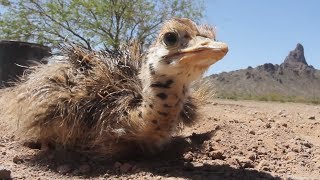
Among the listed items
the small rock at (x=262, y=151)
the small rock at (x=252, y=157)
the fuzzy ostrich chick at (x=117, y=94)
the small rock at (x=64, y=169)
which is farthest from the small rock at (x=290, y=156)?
the small rock at (x=64, y=169)

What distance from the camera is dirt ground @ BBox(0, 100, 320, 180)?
4035 mm

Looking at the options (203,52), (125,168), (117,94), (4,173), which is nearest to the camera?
(203,52)

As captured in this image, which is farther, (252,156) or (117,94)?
(252,156)

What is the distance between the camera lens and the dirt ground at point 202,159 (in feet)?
13.2

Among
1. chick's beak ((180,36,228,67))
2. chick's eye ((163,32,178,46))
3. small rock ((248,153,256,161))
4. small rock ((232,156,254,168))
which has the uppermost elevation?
chick's eye ((163,32,178,46))

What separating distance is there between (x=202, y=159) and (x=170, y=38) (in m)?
1.33

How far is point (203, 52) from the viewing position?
140 inches

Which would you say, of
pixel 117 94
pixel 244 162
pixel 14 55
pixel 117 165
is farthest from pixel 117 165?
pixel 14 55

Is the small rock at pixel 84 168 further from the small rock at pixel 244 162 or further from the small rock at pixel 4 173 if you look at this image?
the small rock at pixel 244 162

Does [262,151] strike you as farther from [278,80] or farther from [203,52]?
[278,80]

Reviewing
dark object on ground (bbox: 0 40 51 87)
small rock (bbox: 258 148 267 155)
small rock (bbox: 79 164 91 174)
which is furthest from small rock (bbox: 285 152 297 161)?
dark object on ground (bbox: 0 40 51 87)

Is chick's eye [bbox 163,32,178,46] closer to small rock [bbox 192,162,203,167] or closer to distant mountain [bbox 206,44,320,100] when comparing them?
small rock [bbox 192,162,203,167]

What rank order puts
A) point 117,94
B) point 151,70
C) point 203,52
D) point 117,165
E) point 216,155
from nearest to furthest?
point 203,52 < point 151,70 < point 117,165 < point 117,94 < point 216,155

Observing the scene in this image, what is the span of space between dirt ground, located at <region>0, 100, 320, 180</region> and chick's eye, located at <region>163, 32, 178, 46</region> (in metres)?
1.02
